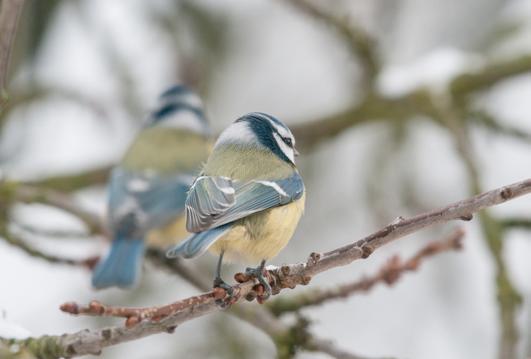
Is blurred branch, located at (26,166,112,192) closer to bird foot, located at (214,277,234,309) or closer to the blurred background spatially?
the blurred background

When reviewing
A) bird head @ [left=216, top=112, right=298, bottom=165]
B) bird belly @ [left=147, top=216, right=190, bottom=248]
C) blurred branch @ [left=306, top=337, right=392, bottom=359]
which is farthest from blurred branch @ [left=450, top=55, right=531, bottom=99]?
bird head @ [left=216, top=112, right=298, bottom=165]

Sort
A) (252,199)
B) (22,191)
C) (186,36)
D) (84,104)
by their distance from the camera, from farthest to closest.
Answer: (186,36)
(84,104)
(22,191)
(252,199)

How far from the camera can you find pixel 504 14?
217 inches

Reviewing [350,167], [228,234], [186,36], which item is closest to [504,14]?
[350,167]

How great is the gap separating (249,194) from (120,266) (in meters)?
1.47

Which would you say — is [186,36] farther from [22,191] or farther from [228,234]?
[228,234]

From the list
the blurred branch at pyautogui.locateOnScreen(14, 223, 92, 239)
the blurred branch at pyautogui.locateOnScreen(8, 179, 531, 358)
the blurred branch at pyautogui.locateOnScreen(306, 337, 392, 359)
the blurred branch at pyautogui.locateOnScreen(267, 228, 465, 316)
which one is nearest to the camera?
the blurred branch at pyautogui.locateOnScreen(8, 179, 531, 358)

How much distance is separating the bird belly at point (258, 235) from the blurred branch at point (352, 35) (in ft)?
5.94

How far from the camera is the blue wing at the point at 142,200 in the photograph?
333 centimetres

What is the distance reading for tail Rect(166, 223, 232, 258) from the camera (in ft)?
4.85

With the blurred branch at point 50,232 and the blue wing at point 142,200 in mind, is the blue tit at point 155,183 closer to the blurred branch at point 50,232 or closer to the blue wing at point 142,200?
the blue wing at point 142,200

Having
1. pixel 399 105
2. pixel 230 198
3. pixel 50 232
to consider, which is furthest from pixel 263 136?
pixel 399 105

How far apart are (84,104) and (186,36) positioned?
1334 mm

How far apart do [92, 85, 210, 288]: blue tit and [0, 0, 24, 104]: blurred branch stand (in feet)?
4.87
